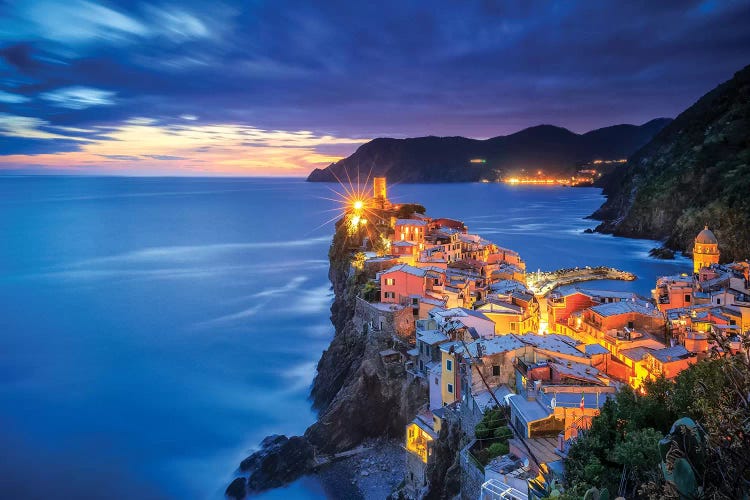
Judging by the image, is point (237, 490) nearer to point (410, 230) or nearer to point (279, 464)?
point (279, 464)

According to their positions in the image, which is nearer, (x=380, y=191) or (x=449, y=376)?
(x=449, y=376)

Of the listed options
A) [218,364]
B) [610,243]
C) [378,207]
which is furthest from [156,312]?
[610,243]

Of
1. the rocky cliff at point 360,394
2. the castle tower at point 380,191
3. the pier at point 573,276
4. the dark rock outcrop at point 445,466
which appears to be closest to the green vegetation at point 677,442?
the dark rock outcrop at point 445,466

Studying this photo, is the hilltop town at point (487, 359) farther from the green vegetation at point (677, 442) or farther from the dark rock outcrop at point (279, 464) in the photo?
the green vegetation at point (677, 442)

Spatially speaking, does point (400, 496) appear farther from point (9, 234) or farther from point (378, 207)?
point (9, 234)

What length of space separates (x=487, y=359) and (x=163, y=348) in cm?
2240

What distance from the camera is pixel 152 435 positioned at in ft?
67.6

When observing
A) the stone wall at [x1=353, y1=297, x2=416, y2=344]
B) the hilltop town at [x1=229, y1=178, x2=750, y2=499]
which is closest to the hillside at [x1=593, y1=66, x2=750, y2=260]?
the hilltop town at [x1=229, y1=178, x2=750, y2=499]

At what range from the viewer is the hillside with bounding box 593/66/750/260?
133 feet

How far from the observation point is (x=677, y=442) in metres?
4.45

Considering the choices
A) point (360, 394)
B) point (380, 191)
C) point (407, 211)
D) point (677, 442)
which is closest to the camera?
point (677, 442)

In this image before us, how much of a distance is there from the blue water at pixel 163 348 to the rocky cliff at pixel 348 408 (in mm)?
863

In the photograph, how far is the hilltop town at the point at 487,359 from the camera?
10.5 meters

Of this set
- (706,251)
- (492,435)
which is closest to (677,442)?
(492,435)
